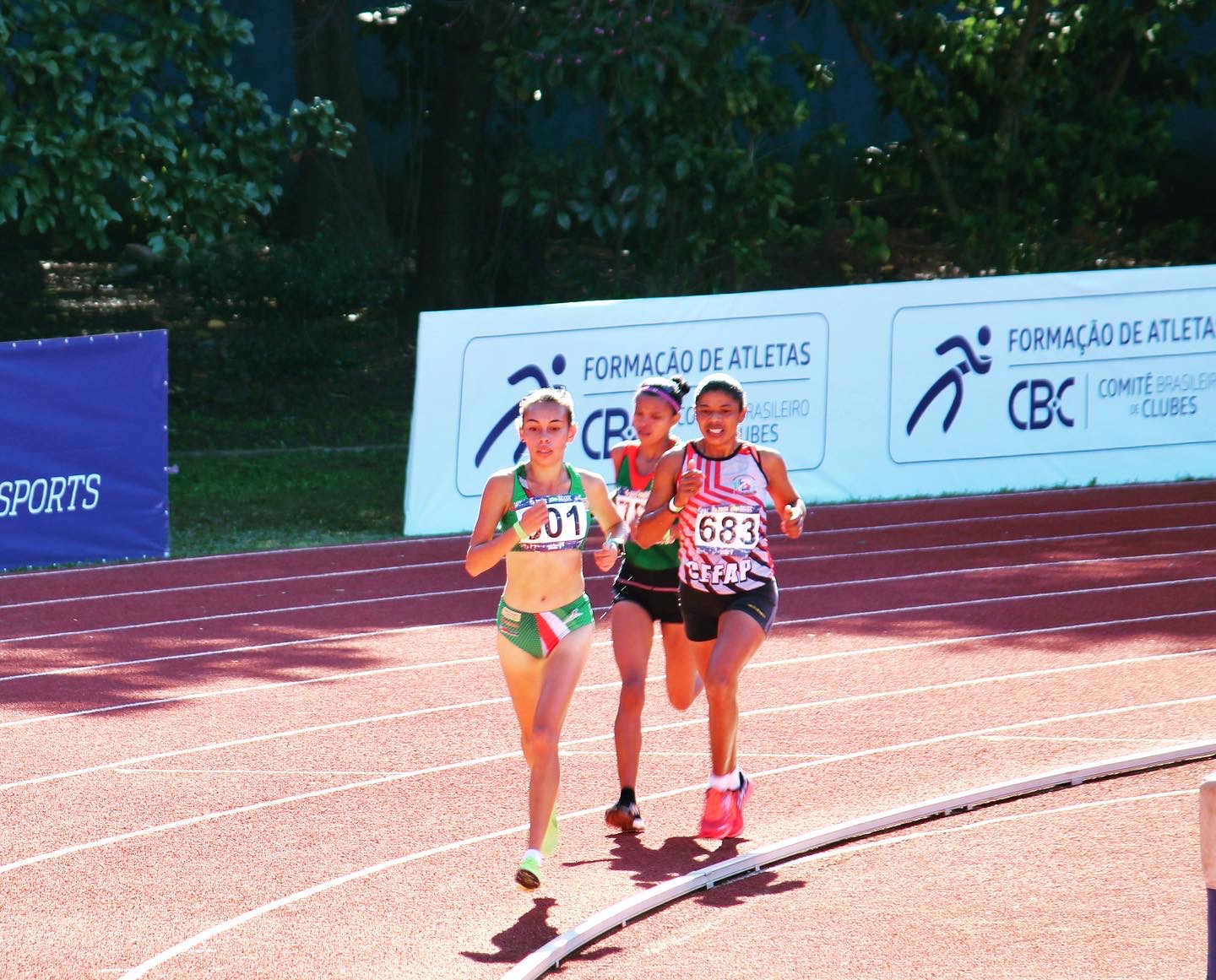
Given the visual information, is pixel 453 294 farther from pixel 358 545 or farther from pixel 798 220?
pixel 358 545

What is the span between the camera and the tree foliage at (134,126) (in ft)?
46.1

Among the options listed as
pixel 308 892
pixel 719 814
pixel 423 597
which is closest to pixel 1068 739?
pixel 719 814

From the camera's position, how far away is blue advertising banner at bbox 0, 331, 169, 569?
1198 centimetres

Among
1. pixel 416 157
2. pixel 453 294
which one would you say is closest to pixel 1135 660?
pixel 453 294

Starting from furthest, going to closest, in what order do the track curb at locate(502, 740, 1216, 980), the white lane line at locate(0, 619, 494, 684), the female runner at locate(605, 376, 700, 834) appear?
1. the white lane line at locate(0, 619, 494, 684)
2. the female runner at locate(605, 376, 700, 834)
3. the track curb at locate(502, 740, 1216, 980)

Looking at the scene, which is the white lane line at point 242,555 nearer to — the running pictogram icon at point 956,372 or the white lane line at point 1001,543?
the white lane line at point 1001,543

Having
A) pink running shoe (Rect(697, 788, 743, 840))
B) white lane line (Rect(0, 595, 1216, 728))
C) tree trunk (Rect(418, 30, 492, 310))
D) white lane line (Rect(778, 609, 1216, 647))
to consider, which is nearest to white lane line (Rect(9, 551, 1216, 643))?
white lane line (Rect(778, 609, 1216, 647))

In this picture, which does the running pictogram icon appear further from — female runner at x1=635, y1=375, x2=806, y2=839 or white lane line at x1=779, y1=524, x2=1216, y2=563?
female runner at x1=635, y1=375, x2=806, y2=839

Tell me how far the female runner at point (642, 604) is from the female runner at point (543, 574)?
0.53 metres

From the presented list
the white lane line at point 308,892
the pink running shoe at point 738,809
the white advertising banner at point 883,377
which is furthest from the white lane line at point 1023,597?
the pink running shoe at point 738,809

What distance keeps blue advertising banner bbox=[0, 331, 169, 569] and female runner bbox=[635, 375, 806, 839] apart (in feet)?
22.7

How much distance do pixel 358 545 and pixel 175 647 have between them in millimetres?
3189

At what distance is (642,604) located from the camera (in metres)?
6.71

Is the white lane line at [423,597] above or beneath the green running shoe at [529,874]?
above
